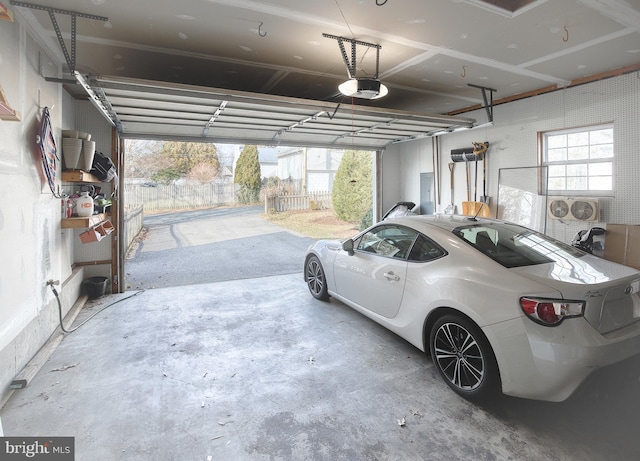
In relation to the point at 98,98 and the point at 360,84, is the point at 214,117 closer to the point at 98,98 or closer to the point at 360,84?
the point at 98,98

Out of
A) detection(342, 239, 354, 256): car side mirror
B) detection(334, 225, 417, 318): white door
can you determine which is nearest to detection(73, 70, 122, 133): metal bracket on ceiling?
detection(342, 239, 354, 256): car side mirror

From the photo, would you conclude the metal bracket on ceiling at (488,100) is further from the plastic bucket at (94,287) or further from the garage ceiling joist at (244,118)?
the plastic bucket at (94,287)

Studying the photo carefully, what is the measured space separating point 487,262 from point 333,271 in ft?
6.67

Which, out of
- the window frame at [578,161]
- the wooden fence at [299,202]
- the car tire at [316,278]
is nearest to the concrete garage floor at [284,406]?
the car tire at [316,278]

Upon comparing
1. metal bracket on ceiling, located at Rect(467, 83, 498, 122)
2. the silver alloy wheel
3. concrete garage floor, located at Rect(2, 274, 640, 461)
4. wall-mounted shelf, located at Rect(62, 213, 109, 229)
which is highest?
metal bracket on ceiling, located at Rect(467, 83, 498, 122)

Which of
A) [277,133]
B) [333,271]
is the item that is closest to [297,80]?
[277,133]

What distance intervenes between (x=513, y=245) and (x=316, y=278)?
2.61 meters

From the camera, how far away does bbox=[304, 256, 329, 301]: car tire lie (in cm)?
449

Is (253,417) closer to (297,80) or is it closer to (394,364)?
(394,364)

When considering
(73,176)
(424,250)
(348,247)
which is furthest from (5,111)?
(424,250)

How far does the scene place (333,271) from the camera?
13.5 ft

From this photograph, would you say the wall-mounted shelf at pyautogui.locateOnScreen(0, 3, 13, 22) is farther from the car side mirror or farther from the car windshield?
the car windshield

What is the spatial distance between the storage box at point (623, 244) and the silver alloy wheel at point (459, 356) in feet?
10.6

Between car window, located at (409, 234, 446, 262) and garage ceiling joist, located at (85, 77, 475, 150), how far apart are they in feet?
7.65
